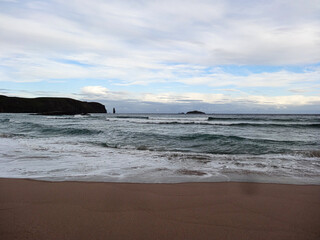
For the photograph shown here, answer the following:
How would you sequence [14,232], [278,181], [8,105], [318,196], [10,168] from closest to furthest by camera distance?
[14,232] < [318,196] < [278,181] < [10,168] < [8,105]

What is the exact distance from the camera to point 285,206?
→ 2848 millimetres

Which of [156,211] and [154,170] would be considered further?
[154,170]

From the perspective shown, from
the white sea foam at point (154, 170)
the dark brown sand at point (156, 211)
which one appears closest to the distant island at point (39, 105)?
the white sea foam at point (154, 170)

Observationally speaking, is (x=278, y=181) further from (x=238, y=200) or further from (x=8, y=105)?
(x=8, y=105)

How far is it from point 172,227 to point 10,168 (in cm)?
413

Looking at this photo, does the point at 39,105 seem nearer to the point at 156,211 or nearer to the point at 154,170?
the point at 154,170

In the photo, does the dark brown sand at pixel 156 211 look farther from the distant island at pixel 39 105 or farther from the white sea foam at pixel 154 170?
the distant island at pixel 39 105

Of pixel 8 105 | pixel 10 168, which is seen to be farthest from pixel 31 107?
pixel 10 168

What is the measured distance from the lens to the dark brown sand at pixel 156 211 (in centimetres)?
217

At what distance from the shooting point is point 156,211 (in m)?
2.64

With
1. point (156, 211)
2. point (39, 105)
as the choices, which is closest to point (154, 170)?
point (156, 211)

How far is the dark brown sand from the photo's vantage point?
7.11ft

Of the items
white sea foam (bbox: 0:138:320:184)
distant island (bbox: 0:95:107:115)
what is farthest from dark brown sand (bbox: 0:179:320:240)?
distant island (bbox: 0:95:107:115)

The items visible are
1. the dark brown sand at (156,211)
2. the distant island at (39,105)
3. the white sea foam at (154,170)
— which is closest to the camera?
the dark brown sand at (156,211)
